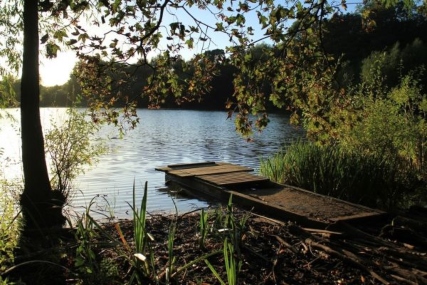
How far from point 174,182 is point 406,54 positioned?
46.2 metres

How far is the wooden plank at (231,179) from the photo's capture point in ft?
Result: 31.0

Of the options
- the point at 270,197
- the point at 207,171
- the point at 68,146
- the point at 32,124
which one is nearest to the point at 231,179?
the point at 207,171

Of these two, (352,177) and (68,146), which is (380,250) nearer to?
(352,177)

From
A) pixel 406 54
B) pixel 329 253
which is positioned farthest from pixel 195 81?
pixel 406 54

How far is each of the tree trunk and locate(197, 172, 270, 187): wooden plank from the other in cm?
391

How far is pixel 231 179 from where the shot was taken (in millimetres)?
10125

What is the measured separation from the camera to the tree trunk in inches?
256

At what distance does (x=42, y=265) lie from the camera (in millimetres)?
4008

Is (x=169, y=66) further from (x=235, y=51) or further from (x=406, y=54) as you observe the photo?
(x=406, y=54)

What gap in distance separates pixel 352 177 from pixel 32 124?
5.75m

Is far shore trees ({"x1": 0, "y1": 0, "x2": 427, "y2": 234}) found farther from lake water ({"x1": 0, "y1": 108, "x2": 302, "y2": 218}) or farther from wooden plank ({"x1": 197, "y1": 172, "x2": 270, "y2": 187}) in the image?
wooden plank ({"x1": 197, "y1": 172, "x2": 270, "y2": 187})

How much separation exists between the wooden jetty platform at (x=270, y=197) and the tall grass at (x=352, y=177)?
65cm

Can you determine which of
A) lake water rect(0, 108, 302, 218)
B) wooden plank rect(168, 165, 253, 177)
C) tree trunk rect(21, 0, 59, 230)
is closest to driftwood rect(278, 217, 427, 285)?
lake water rect(0, 108, 302, 218)

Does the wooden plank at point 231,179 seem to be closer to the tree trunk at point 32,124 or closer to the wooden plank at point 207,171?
the wooden plank at point 207,171
